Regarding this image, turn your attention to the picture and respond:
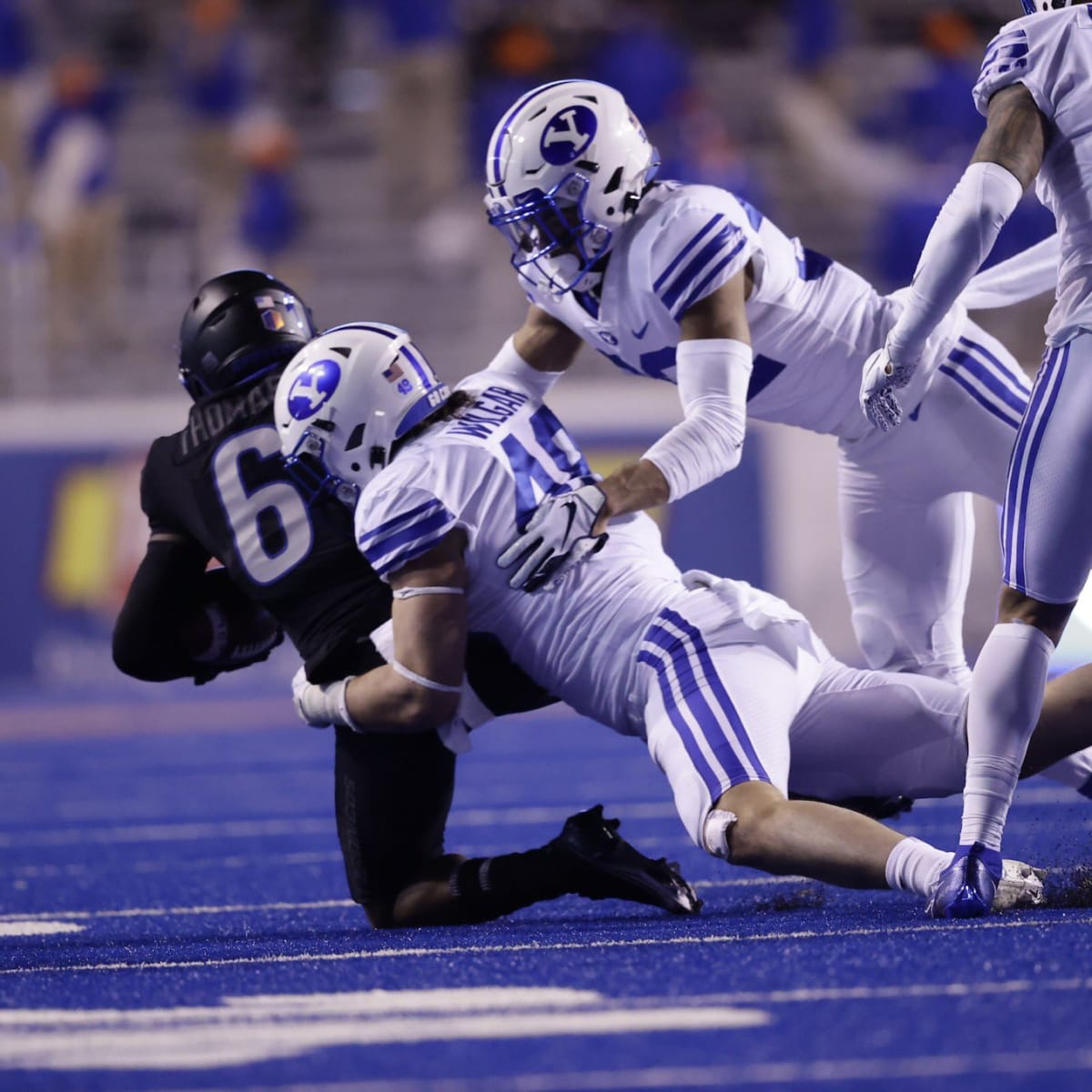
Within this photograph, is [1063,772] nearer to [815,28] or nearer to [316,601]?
[316,601]

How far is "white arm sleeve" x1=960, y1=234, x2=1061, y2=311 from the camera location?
13.8 feet

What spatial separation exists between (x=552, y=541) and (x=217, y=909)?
4.27 feet

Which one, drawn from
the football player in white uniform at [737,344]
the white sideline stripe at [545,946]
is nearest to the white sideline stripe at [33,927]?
the white sideline stripe at [545,946]

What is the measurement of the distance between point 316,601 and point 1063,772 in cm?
157

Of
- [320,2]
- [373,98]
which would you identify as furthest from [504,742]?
[320,2]

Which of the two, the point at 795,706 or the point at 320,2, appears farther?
the point at 320,2

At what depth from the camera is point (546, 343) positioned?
435cm

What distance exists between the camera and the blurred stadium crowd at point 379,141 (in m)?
10.7

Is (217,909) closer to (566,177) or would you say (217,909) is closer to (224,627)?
(224,627)

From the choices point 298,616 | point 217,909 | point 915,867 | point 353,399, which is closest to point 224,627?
point 298,616

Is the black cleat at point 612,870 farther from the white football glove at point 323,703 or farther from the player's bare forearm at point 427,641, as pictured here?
the white football glove at point 323,703

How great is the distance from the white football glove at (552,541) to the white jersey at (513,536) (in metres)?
0.11

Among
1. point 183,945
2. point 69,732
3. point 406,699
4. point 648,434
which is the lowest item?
point 69,732

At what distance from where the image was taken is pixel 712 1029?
2.46 metres
